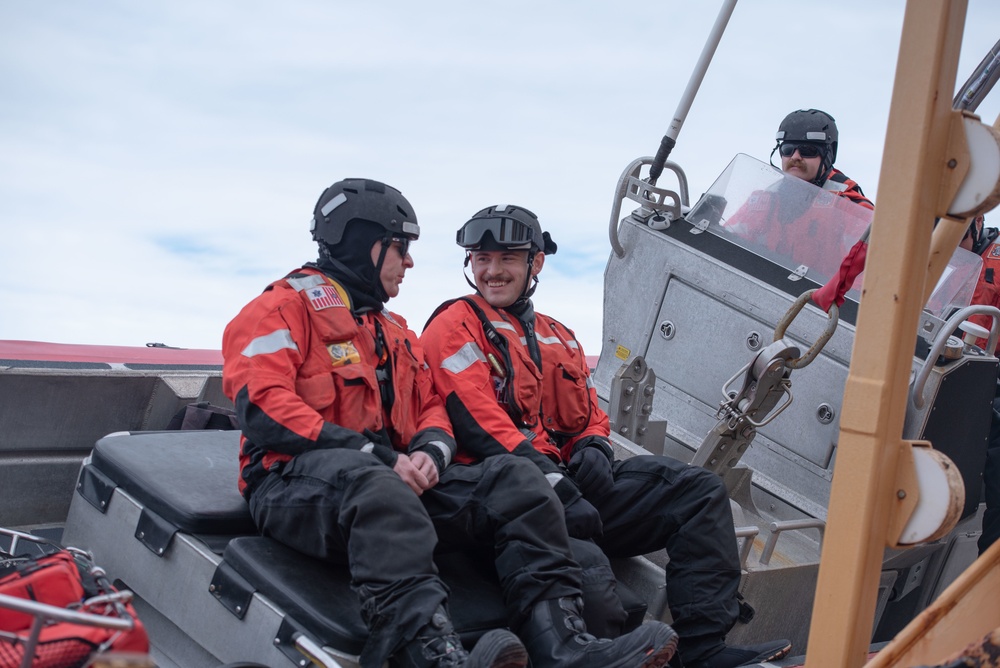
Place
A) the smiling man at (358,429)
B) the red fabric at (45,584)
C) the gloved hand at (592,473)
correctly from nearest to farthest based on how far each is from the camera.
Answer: the red fabric at (45,584), the smiling man at (358,429), the gloved hand at (592,473)

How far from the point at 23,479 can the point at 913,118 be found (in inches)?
117

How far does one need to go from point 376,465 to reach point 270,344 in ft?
1.43

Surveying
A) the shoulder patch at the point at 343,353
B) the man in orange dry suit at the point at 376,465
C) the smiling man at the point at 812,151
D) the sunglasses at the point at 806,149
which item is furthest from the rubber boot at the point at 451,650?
the sunglasses at the point at 806,149

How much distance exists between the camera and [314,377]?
2744mm

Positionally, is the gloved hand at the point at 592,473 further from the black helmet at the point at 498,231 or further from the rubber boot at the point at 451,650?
the rubber boot at the point at 451,650

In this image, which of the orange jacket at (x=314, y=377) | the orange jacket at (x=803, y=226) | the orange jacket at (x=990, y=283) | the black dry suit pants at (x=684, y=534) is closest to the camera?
the orange jacket at (x=314, y=377)

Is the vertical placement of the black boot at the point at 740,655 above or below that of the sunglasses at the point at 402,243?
below

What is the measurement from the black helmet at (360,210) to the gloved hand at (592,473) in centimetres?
89

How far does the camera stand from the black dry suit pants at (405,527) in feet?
7.52

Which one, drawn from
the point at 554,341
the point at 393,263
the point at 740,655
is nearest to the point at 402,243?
the point at 393,263

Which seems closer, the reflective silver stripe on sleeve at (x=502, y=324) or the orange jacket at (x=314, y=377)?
the orange jacket at (x=314, y=377)

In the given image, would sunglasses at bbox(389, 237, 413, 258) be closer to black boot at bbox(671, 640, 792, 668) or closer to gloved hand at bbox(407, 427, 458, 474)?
gloved hand at bbox(407, 427, 458, 474)

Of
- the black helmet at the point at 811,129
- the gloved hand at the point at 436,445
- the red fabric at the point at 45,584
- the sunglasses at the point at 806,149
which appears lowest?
the red fabric at the point at 45,584

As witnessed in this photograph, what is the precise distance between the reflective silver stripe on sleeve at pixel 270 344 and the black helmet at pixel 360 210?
387 millimetres
